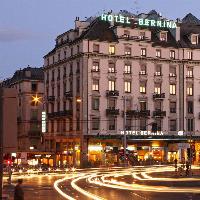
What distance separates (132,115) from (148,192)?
56.9 meters

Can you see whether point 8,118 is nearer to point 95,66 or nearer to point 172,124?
point 95,66

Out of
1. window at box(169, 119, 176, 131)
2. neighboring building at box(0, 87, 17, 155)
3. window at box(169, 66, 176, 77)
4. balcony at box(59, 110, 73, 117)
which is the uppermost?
window at box(169, 66, 176, 77)

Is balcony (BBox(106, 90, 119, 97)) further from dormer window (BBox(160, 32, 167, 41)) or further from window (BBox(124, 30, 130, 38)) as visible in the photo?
dormer window (BBox(160, 32, 167, 41))

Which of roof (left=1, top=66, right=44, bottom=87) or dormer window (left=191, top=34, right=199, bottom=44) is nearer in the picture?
dormer window (left=191, top=34, right=199, bottom=44)

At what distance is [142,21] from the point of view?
102562 mm

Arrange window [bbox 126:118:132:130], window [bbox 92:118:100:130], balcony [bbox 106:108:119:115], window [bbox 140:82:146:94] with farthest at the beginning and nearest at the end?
window [bbox 140:82:146:94] → window [bbox 126:118:132:130] → balcony [bbox 106:108:119:115] → window [bbox 92:118:100:130]

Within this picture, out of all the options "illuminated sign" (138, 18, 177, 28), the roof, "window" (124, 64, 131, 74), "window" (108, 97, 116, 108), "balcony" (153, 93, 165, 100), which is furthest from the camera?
the roof

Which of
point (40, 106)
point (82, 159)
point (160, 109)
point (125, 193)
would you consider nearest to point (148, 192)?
point (125, 193)

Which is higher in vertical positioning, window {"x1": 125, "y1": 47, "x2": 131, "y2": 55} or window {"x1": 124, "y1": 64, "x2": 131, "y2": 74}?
window {"x1": 125, "y1": 47, "x2": 131, "y2": 55}

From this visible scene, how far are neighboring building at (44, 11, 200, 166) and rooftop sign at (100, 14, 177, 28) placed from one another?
0.51 feet

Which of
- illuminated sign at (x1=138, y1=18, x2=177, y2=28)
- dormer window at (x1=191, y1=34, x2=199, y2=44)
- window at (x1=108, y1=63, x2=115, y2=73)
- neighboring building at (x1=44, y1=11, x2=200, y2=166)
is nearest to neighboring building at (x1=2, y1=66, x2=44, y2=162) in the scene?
neighboring building at (x1=44, y1=11, x2=200, y2=166)

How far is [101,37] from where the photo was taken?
96.9 meters

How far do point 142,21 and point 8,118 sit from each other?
90473mm

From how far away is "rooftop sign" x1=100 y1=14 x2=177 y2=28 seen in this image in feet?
332
